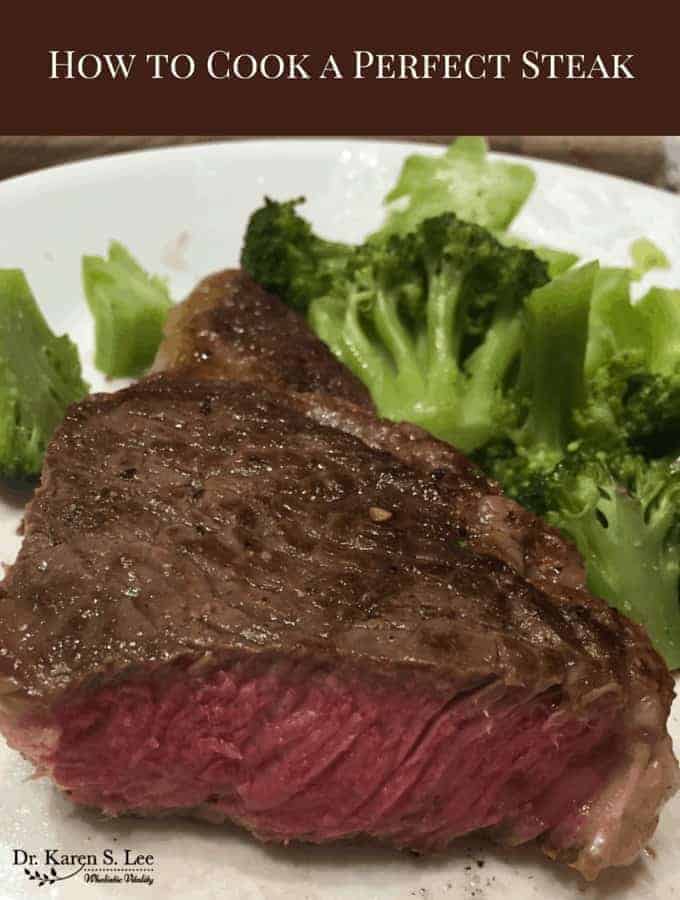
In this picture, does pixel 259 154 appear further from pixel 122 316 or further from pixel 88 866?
pixel 88 866

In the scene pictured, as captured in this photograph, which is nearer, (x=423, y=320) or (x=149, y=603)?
(x=149, y=603)

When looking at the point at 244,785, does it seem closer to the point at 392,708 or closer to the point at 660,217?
the point at 392,708

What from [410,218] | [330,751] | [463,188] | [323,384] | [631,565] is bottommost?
[330,751]

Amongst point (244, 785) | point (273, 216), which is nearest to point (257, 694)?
point (244, 785)

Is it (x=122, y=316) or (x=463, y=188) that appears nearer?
(x=122, y=316)

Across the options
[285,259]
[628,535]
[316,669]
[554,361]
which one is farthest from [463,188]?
[316,669]

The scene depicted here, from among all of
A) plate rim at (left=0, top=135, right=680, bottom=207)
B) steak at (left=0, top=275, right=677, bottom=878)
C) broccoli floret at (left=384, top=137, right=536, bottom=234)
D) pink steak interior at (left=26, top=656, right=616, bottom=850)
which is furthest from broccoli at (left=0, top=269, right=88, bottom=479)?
broccoli floret at (left=384, top=137, right=536, bottom=234)

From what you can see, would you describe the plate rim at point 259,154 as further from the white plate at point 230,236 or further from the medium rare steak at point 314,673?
the medium rare steak at point 314,673
